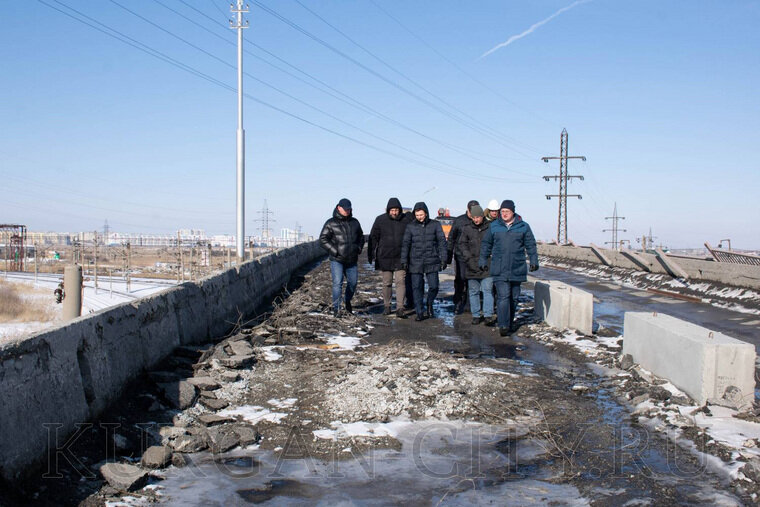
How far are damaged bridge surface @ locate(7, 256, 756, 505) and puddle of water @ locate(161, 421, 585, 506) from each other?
1 centimetres

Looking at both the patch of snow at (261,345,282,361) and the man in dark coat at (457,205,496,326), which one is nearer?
the patch of snow at (261,345,282,361)

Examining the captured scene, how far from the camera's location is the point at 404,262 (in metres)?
12.3

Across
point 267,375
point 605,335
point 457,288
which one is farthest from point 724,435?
point 457,288

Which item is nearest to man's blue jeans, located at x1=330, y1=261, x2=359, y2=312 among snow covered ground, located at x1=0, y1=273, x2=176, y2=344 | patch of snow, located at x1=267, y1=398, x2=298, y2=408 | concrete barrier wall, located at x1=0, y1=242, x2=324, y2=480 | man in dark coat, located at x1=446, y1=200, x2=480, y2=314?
man in dark coat, located at x1=446, y1=200, x2=480, y2=314

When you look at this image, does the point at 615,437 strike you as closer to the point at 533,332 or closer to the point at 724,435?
the point at 724,435

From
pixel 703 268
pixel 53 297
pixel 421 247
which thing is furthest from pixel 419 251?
pixel 53 297

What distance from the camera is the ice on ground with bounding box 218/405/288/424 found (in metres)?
5.82

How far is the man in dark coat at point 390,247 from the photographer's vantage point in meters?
12.6

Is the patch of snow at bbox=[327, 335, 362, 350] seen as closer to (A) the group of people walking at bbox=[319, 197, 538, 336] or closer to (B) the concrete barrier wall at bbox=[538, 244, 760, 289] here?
(A) the group of people walking at bbox=[319, 197, 538, 336]

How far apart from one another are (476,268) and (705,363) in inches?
229

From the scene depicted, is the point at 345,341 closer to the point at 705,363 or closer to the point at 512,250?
the point at 512,250

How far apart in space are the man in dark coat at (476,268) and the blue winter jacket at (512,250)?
903mm

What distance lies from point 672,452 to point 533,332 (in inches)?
236

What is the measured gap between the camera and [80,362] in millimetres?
5125
